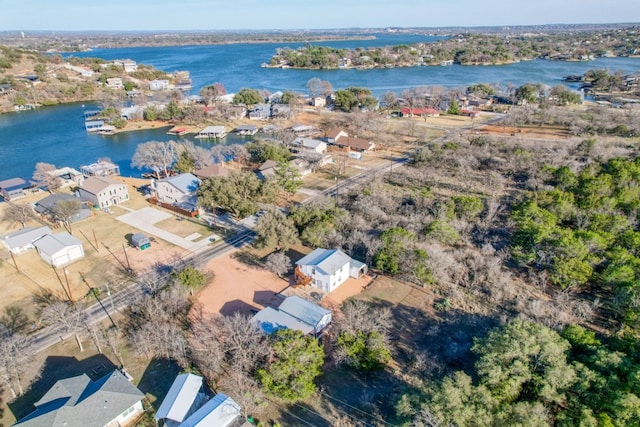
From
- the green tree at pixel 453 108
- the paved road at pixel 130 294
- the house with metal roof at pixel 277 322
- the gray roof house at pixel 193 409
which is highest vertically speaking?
the green tree at pixel 453 108

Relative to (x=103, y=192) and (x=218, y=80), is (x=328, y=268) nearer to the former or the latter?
(x=103, y=192)

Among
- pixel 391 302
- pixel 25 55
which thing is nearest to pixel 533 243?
pixel 391 302

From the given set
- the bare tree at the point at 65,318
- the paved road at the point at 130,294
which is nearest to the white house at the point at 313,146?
the paved road at the point at 130,294

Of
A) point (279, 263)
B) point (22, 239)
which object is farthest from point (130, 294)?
point (22, 239)

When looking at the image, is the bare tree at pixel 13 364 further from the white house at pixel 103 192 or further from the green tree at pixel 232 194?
the white house at pixel 103 192

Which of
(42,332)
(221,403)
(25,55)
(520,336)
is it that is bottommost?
(42,332)

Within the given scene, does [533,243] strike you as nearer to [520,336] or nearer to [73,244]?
[520,336]
